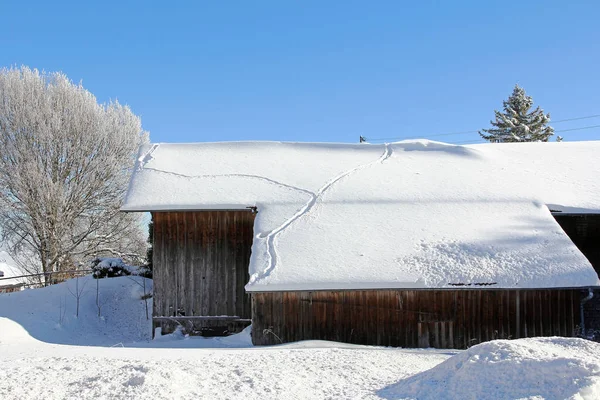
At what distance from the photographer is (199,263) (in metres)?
15.3

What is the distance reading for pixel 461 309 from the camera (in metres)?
13.4

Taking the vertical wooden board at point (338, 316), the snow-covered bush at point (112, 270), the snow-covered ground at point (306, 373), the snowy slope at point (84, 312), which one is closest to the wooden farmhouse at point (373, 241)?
the vertical wooden board at point (338, 316)

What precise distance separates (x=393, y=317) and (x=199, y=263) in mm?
5145

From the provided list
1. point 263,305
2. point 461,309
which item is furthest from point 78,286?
point 461,309

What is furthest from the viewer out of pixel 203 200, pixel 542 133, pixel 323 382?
pixel 542 133

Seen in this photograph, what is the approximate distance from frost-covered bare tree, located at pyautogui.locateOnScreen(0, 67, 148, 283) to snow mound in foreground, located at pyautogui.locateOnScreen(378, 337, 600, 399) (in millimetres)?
23752

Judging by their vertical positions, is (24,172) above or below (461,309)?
above

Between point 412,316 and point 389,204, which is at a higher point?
point 389,204

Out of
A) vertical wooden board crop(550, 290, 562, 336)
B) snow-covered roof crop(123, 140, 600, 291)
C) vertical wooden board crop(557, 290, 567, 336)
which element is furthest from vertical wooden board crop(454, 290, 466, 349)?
vertical wooden board crop(557, 290, 567, 336)

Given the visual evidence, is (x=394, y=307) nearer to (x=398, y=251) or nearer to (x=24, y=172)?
(x=398, y=251)

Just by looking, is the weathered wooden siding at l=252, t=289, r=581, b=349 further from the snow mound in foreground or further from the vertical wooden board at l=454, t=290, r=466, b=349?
the snow mound in foreground

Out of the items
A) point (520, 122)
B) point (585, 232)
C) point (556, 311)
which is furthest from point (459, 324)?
point (520, 122)

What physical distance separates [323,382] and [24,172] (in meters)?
23.2

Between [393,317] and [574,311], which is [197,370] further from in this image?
[574,311]
